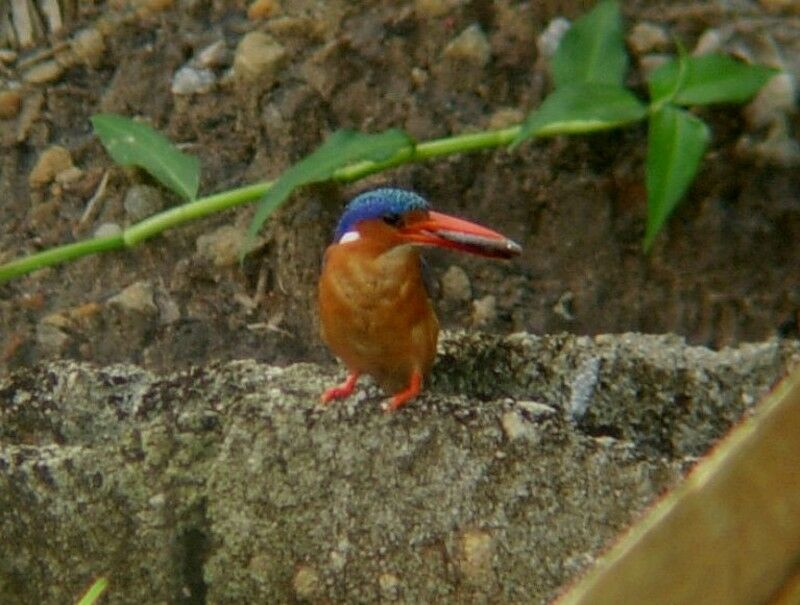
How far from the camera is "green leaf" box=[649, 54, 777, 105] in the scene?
2645mm

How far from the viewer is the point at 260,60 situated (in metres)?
3.01

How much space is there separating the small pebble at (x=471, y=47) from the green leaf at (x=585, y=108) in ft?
1.00

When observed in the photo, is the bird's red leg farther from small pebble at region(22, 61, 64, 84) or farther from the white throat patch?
small pebble at region(22, 61, 64, 84)

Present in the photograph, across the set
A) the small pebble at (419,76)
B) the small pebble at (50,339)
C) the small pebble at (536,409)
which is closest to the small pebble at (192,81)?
the small pebble at (419,76)

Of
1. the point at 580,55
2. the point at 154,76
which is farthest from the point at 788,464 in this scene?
the point at 154,76

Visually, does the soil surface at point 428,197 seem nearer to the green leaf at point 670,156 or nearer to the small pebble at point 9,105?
the small pebble at point 9,105

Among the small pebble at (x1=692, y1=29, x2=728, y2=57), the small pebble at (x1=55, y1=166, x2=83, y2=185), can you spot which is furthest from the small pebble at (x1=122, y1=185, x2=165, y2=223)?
the small pebble at (x1=692, y1=29, x2=728, y2=57)

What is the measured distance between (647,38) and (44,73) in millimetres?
1199

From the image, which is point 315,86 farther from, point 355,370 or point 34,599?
point 34,599

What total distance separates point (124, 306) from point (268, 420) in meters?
0.83

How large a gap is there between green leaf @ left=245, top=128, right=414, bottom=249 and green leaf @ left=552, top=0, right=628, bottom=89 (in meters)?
0.33

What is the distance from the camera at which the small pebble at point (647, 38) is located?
Result: 9.50ft

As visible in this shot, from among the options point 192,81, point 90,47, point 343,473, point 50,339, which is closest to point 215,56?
point 192,81

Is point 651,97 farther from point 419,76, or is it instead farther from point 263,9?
point 263,9
